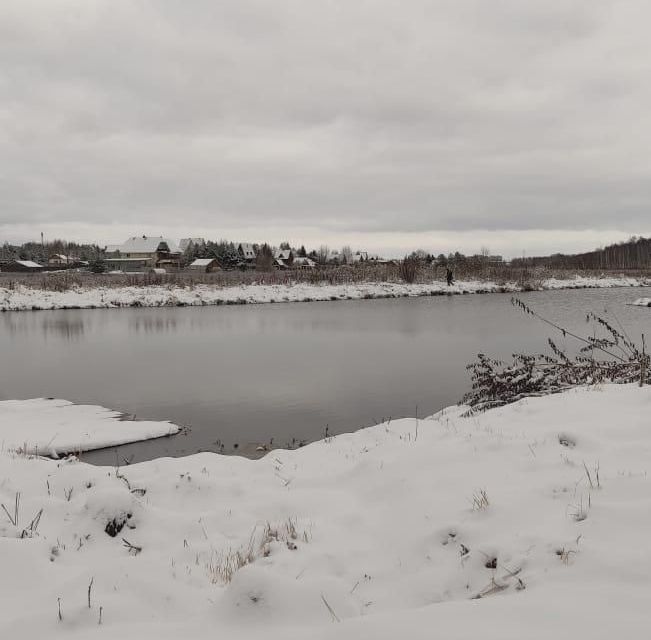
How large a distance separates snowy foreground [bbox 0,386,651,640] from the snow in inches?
67.0

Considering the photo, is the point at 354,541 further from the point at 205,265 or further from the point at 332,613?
the point at 205,265

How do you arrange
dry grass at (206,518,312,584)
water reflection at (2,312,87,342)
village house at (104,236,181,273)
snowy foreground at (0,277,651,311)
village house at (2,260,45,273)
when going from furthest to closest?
1. village house at (104,236,181,273)
2. village house at (2,260,45,273)
3. snowy foreground at (0,277,651,311)
4. water reflection at (2,312,87,342)
5. dry grass at (206,518,312,584)

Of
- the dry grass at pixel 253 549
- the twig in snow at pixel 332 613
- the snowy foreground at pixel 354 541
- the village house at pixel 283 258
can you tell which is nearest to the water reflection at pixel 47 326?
the snowy foreground at pixel 354 541

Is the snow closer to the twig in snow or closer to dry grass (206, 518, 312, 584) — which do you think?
dry grass (206, 518, 312, 584)

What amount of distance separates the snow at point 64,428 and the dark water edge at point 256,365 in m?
0.35

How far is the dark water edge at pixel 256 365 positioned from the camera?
9.73m

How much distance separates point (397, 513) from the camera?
15.5ft

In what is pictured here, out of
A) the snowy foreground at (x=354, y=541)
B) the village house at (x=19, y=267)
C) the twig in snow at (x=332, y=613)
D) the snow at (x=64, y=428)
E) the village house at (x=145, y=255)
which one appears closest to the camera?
the snowy foreground at (x=354, y=541)

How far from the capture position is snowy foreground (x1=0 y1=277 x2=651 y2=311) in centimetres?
3444

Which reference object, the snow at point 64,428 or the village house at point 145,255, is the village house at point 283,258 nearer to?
the village house at point 145,255

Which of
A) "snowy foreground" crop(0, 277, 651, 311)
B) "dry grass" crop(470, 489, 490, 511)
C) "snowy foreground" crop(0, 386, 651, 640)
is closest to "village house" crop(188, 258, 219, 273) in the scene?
"snowy foreground" crop(0, 277, 651, 311)

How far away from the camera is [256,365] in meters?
15.0

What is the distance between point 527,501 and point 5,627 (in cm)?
375

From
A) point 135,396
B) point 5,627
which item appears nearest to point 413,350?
point 135,396
